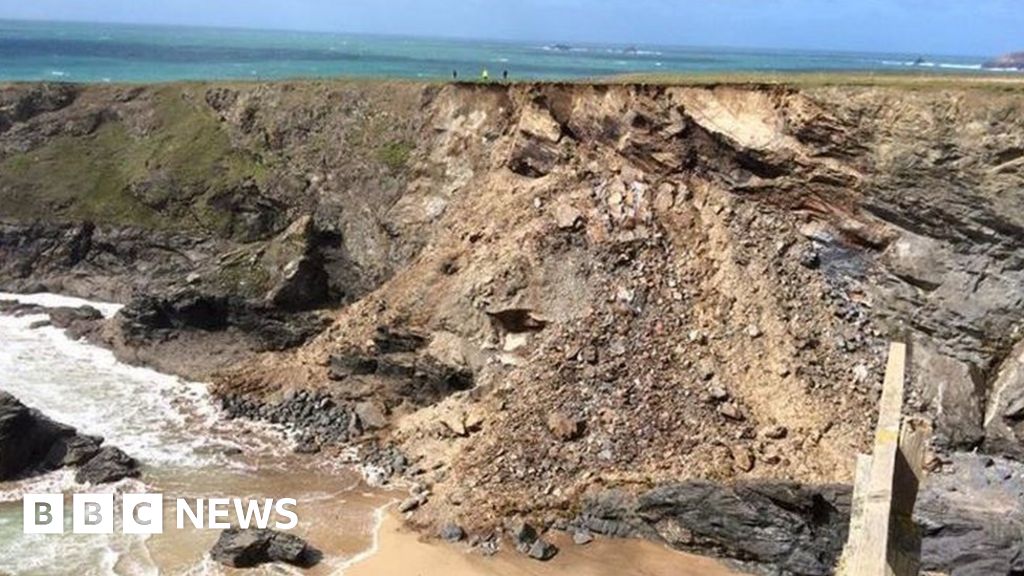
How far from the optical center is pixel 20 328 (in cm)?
3341

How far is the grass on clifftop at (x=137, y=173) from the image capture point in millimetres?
37469

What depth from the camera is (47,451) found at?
79.1 feet

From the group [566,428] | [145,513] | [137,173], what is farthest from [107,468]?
[137,173]

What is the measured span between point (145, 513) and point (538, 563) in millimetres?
9349

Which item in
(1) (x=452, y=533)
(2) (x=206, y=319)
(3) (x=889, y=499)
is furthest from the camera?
(2) (x=206, y=319)

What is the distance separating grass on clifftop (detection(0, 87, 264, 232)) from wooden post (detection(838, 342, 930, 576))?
34926 mm

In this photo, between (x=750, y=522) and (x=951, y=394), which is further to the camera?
(x=951, y=394)

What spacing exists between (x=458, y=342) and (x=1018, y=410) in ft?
48.2

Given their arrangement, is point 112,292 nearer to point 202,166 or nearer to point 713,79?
point 202,166

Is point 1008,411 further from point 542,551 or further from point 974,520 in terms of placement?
point 542,551

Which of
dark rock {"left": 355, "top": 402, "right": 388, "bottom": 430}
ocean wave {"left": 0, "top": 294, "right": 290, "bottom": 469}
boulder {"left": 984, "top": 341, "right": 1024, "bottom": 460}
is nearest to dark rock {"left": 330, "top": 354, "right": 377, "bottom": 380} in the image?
dark rock {"left": 355, "top": 402, "right": 388, "bottom": 430}

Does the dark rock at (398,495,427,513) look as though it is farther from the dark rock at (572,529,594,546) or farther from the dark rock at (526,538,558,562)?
the dark rock at (572,529,594,546)

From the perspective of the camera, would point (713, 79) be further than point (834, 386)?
Yes

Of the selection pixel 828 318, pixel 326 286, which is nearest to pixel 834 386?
pixel 828 318
